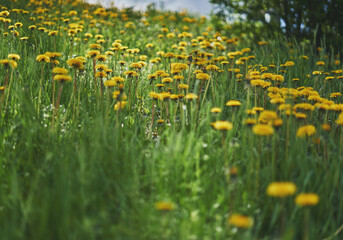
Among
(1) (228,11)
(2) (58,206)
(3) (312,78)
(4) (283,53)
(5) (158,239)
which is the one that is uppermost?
(1) (228,11)

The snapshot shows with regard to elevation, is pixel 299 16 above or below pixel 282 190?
above

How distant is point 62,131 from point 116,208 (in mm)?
995

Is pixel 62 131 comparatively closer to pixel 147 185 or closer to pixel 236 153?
pixel 147 185

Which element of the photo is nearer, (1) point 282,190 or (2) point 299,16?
(1) point 282,190

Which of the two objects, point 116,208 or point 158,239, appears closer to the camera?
point 158,239

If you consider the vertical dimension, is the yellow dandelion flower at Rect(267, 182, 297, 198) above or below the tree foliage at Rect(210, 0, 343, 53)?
below

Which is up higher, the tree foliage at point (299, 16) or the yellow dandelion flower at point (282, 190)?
the tree foliage at point (299, 16)

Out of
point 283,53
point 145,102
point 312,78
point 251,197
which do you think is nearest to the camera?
point 251,197

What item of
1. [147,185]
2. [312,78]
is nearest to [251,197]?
[147,185]

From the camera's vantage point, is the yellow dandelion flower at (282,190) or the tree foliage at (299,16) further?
the tree foliage at (299,16)

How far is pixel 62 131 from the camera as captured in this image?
7.63 ft

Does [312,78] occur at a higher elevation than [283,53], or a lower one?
lower

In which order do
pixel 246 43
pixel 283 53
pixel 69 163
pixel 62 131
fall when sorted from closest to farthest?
pixel 69 163
pixel 62 131
pixel 283 53
pixel 246 43

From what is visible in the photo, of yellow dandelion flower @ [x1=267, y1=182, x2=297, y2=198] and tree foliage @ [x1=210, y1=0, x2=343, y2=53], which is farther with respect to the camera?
tree foliage @ [x1=210, y1=0, x2=343, y2=53]
